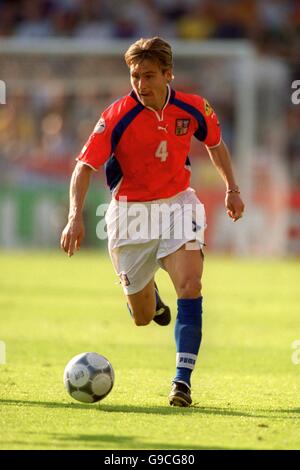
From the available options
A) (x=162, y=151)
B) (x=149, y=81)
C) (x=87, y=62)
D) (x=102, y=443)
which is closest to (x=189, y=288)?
(x=162, y=151)

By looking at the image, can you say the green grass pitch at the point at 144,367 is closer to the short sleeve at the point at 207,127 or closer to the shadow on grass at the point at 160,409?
the shadow on grass at the point at 160,409

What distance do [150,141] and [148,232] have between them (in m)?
0.66

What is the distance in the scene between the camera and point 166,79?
26.2 ft

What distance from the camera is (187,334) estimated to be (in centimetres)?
780

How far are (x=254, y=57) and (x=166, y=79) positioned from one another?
1996cm

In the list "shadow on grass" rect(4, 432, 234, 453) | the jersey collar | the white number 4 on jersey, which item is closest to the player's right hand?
the white number 4 on jersey

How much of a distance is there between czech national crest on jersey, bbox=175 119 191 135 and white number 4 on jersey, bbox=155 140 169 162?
0.38 ft

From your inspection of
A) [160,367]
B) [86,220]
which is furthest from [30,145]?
[160,367]

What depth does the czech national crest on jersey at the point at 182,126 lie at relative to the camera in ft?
26.9

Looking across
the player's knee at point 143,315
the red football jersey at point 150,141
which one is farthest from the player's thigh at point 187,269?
the player's knee at point 143,315

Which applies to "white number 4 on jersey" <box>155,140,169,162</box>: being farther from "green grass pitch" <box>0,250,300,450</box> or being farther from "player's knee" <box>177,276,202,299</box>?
"green grass pitch" <box>0,250,300,450</box>

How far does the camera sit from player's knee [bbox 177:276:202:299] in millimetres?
7840

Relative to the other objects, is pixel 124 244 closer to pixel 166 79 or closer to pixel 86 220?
pixel 166 79

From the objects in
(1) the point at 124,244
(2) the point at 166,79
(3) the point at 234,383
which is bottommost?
(3) the point at 234,383
